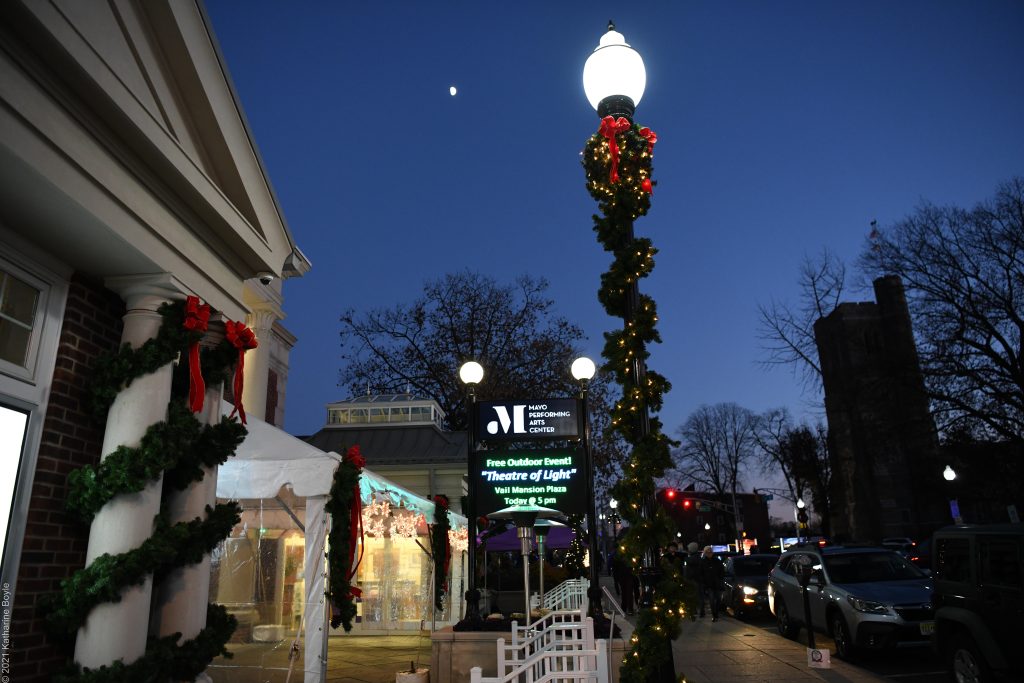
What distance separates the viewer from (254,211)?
243 inches

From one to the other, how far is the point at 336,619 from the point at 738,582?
12.5 meters

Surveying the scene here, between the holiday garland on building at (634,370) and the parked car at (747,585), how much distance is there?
13.9 metres

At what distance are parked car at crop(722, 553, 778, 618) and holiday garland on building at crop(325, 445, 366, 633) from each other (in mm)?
11928

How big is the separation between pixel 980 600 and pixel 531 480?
527cm

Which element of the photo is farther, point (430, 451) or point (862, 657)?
point (430, 451)

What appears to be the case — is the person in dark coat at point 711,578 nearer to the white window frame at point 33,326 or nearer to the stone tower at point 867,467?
the white window frame at point 33,326

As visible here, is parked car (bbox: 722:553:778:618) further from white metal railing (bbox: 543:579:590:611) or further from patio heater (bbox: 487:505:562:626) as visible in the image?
patio heater (bbox: 487:505:562:626)

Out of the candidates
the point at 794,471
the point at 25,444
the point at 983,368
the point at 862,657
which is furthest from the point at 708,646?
the point at 794,471

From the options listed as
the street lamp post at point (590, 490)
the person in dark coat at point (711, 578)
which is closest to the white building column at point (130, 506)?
the street lamp post at point (590, 490)

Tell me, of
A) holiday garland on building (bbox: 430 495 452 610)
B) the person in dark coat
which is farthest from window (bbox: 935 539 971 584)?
the person in dark coat

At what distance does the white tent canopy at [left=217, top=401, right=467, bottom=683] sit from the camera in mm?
7875

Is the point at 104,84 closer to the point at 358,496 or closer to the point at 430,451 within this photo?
the point at 358,496

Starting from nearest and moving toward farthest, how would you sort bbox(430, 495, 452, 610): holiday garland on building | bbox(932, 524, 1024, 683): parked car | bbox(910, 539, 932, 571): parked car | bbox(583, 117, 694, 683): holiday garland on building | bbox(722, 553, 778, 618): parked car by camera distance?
bbox(583, 117, 694, 683): holiday garland on building → bbox(932, 524, 1024, 683): parked car → bbox(430, 495, 452, 610): holiday garland on building → bbox(722, 553, 778, 618): parked car → bbox(910, 539, 932, 571): parked car

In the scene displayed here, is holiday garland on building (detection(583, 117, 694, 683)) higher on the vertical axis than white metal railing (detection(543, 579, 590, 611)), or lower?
higher
